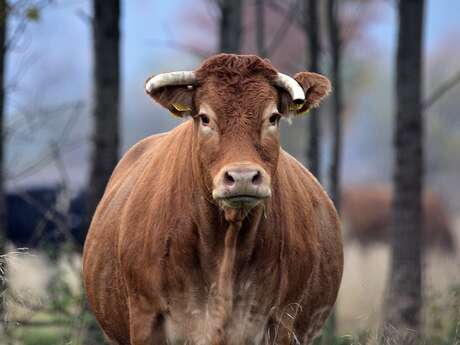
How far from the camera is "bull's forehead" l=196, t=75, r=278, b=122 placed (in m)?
6.57

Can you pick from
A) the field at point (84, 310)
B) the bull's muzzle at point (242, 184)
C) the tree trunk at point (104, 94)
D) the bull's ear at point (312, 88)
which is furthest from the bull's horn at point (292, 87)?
the tree trunk at point (104, 94)

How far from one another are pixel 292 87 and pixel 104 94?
13.7 feet

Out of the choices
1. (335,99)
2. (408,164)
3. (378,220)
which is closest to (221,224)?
(408,164)

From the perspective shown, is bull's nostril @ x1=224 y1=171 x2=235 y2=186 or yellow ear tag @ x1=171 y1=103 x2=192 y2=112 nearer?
bull's nostril @ x1=224 y1=171 x2=235 y2=186

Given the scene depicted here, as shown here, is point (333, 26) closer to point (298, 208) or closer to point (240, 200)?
point (298, 208)

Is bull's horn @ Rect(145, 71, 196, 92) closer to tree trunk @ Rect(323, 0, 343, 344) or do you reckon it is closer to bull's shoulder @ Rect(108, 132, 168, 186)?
bull's shoulder @ Rect(108, 132, 168, 186)

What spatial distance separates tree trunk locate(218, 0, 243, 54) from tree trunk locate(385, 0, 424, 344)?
1.60 metres

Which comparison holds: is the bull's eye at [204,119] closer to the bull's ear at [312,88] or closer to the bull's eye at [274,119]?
the bull's eye at [274,119]

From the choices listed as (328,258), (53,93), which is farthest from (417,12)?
(53,93)

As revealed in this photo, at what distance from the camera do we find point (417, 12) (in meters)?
10.8

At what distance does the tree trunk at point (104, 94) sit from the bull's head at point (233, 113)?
146 inches

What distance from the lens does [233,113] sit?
655 centimetres

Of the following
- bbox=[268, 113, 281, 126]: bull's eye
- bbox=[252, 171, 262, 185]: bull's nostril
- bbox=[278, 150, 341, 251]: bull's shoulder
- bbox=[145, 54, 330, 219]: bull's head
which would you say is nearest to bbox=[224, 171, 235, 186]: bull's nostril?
bbox=[145, 54, 330, 219]: bull's head

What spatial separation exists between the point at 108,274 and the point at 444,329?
4.01 metres
